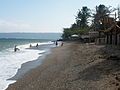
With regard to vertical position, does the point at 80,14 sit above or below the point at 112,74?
above

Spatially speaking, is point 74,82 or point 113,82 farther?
point 74,82

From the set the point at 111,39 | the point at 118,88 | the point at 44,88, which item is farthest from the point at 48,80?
the point at 111,39

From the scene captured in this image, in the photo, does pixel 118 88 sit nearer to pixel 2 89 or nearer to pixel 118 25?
pixel 2 89

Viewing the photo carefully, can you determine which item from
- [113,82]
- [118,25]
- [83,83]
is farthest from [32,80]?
[118,25]

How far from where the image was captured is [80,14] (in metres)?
102

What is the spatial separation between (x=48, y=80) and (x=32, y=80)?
50.2 inches

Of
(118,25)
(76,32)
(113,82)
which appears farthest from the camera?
(76,32)

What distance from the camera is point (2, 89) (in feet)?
54.9

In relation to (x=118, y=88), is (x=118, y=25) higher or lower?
higher

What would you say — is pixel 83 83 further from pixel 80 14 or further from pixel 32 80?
pixel 80 14

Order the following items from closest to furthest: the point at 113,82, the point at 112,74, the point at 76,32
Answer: the point at 113,82 < the point at 112,74 < the point at 76,32

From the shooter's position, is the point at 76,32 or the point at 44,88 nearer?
the point at 44,88

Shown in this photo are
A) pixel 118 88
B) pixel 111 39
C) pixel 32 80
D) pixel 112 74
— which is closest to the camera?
pixel 118 88

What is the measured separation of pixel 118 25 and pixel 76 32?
186 feet
